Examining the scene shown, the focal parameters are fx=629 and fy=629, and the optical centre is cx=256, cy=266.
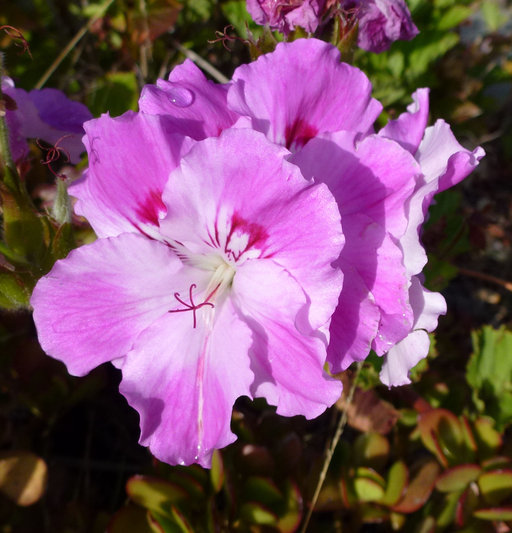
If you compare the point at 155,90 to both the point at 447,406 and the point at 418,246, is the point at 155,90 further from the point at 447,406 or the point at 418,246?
the point at 447,406

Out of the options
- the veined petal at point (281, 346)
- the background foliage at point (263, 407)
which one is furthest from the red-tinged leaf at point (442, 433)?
the veined petal at point (281, 346)

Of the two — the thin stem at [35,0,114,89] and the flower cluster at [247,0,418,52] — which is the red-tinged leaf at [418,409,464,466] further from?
the thin stem at [35,0,114,89]

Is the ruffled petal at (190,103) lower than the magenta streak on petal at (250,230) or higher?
higher

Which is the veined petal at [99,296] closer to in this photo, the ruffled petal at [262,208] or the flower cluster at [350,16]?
the ruffled petal at [262,208]

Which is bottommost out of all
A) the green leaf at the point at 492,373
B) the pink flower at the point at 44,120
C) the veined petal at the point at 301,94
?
the green leaf at the point at 492,373

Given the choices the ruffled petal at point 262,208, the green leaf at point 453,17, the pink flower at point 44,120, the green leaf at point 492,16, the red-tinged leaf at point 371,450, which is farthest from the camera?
the green leaf at point 492,16

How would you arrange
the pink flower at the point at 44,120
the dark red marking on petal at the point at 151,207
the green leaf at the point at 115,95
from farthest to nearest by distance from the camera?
1. the green leaf at the point at 115,95
2. the pink flower at the point at 44,120
3. the dark red marking on petal at the point at 151,207

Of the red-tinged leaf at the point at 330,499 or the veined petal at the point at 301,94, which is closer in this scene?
the veined petal at the point at 301,94

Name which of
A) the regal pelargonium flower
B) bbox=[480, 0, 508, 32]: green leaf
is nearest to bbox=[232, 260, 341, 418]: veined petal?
the regal pelargonium flower
